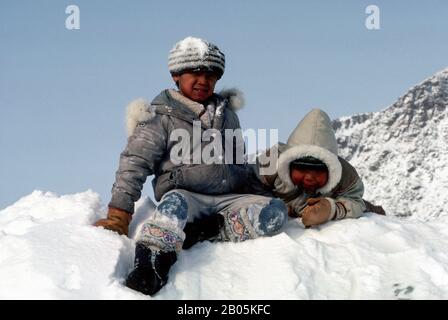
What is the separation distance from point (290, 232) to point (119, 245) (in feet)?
3.94

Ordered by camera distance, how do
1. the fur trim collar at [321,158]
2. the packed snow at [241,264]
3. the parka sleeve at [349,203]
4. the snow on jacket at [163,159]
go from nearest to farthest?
the packed snow at [241,264], the snow on jacket at [163,159], the parka sleeve at [349,203], the fur trim collar at [321,158]

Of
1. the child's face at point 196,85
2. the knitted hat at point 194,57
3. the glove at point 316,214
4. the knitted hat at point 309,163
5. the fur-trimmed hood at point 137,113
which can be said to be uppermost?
the knitted hat at point 194,57

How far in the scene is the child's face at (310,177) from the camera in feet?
14.7

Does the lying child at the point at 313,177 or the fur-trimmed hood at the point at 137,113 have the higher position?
the fur-trimmed hood at the point at 137,113

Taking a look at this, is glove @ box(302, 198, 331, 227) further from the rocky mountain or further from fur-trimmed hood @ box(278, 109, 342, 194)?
the rocky mountain

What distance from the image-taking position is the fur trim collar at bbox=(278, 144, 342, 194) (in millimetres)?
4410

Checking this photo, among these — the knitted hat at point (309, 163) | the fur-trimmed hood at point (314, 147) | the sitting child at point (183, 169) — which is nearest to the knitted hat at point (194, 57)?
the sitting child at point (183, 169)

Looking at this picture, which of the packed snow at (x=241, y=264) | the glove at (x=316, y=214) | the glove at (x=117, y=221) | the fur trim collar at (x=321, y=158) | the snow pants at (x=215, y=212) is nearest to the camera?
the packed snow at (x=241, y=264)

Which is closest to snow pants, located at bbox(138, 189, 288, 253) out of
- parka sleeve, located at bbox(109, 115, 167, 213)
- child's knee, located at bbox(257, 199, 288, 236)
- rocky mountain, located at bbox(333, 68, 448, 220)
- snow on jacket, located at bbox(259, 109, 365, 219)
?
child's knee, located at bbox(257, 199, 288, 236)

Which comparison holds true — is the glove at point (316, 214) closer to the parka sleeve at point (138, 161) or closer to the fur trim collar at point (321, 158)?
the fur trim collar at point (321, 158)

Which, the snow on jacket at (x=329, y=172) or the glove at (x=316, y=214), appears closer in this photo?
the glove at (x=316, y=214)

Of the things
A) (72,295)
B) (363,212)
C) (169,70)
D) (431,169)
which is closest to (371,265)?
(363,212)

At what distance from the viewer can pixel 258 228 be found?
155 inches
